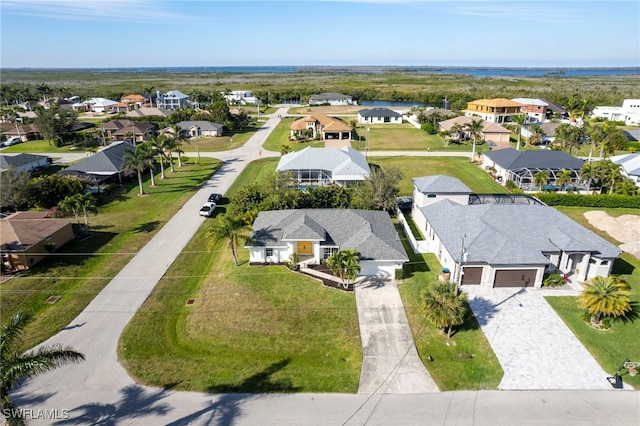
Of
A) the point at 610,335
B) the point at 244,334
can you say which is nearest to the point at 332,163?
the point at 244,334

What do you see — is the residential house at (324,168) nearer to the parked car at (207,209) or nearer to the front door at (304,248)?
the parked car at (207,209)

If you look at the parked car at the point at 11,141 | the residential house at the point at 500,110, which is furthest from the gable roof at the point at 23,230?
the residential house at the point at 500,110

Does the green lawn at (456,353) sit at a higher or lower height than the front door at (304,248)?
lower

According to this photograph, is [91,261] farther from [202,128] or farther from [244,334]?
[202,128]

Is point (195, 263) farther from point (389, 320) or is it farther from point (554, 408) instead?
point (554, 408)

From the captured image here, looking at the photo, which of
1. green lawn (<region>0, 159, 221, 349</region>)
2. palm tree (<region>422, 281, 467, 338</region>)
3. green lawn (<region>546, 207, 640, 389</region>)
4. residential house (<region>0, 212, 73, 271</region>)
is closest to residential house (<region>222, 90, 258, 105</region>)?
green lawn (<region>0, 159, 221, 349</region>)

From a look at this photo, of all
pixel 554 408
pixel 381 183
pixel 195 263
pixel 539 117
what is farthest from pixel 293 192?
pixel 539 117
